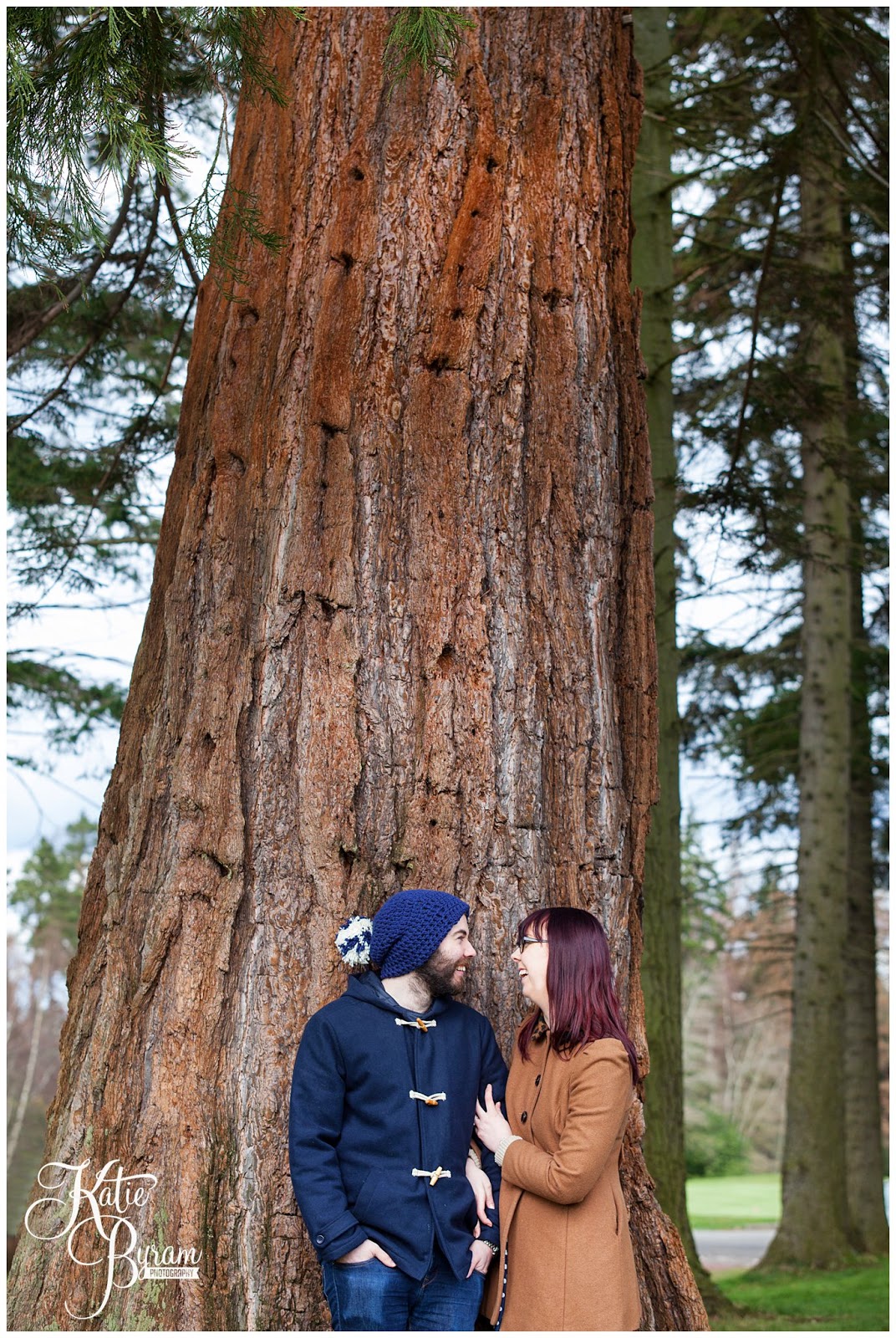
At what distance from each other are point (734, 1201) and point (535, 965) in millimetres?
20888

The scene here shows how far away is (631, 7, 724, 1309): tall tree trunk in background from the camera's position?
684cm

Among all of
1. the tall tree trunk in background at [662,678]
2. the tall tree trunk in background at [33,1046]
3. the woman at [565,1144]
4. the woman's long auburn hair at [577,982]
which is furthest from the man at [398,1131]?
the tall tree trunk in background at [33,1046]

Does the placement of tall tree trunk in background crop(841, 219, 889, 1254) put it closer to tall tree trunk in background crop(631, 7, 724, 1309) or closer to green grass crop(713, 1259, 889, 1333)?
green grass crop(713, 1259, 889, 1333)

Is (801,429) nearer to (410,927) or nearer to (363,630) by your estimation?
(363,630)

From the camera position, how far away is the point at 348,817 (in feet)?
11.2

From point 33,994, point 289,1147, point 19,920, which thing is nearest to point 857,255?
point 289,1147

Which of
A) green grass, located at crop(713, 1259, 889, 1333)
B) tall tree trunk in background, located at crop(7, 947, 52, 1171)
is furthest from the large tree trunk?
tall tree trunk in background, located at crop(7, 947, 52, 1171)

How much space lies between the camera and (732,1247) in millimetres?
13141

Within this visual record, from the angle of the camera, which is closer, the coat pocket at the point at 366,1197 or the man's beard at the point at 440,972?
the coat pocket at the point at 366,1197

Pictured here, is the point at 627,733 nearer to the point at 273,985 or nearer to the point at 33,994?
the point at 273,985

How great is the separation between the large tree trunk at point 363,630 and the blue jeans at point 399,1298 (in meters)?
0.34

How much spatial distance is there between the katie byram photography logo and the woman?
0.88 m

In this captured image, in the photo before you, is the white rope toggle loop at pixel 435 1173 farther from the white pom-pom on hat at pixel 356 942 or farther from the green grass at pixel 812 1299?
the green grass at pixel 812 1299

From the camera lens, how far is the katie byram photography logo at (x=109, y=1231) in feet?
10.2
